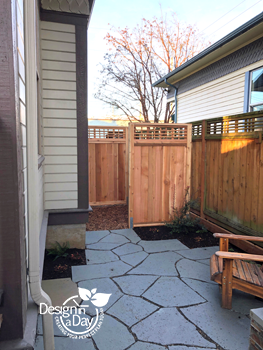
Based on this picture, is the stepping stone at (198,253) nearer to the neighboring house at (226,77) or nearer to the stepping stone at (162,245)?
the stepping stone at (162,245)

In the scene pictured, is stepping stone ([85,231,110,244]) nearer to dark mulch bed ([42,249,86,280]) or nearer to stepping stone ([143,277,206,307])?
dark mulch bed ([42,249,86,280])

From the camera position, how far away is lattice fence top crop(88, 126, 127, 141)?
623 cm

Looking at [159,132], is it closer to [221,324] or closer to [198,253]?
[198,253]

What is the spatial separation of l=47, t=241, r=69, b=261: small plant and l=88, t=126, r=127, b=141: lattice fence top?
9.75 feet

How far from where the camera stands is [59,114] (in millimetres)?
3764

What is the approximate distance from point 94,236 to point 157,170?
5.32 ft

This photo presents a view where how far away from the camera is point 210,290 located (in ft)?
9.17

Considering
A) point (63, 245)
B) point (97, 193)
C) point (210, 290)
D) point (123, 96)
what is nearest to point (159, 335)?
point (210, 290)

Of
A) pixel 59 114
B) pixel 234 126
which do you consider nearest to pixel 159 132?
pixel 234 126

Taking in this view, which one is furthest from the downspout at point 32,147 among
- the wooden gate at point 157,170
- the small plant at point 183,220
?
the small plant at point 183,220

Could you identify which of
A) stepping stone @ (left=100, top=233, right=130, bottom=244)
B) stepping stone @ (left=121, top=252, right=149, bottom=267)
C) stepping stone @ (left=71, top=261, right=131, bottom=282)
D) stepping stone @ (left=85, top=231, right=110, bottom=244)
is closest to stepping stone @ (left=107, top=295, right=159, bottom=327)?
stepping stone @ (left=71, top=261, right=131, bottom=282)

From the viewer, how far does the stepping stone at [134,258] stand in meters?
3.45

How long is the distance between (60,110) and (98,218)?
99.5 inches

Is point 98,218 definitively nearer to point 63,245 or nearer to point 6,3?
point 63,245
